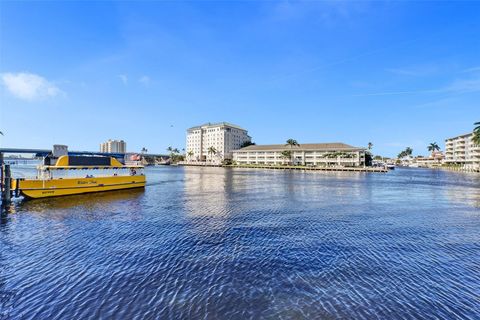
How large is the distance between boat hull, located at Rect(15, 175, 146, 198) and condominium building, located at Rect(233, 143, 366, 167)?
130m

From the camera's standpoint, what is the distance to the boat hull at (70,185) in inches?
1216

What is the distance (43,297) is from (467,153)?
20432cm

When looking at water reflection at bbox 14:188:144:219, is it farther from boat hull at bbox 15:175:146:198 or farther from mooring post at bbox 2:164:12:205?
mooring post at bbox 2:164:12:205

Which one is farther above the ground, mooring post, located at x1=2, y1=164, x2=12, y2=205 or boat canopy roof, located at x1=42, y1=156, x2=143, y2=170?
boat canopy roof, located at x1=42, y1=156, x2=143, y2=170

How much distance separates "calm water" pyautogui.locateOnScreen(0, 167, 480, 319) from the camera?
888cm

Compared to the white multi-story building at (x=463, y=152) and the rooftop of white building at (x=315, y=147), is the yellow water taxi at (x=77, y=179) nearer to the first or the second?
the rooftop of white building at (x=315, y=147)

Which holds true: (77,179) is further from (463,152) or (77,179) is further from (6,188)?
(463,152)

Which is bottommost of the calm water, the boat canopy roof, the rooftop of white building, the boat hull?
the calm water

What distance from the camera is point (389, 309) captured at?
8.91 m

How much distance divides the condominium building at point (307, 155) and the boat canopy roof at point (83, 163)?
131151 millimetres

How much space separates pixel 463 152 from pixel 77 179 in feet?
673

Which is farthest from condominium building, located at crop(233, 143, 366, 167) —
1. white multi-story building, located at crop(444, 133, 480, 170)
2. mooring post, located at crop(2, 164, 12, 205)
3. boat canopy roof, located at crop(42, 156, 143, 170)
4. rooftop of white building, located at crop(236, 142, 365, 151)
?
mooring post, located at crop(2, 164, 12, 205)

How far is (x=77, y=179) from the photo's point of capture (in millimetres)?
Result: 35375

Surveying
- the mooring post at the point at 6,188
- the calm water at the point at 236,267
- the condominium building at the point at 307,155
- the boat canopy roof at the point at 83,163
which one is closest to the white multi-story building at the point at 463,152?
the condominium building at the point at 307,155
